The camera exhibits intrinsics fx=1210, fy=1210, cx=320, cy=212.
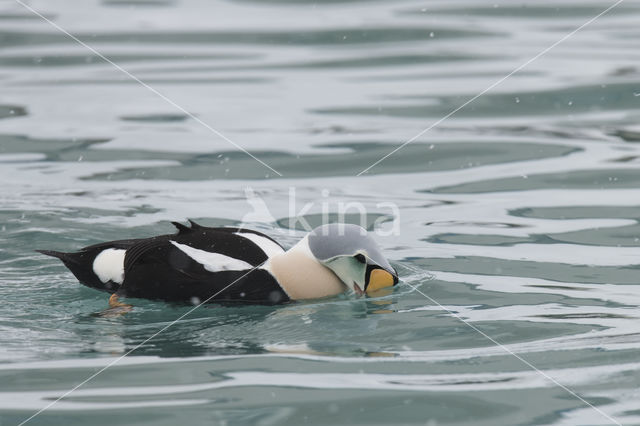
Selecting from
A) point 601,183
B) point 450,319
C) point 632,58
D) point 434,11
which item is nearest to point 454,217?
point 601,183

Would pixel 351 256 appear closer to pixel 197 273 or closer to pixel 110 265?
pixel 197 273

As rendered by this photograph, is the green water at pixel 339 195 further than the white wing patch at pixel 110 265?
No

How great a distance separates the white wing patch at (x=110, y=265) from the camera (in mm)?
5992

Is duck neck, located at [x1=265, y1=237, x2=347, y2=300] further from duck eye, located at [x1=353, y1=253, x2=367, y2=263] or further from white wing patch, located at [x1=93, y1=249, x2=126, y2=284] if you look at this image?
white wing patch, located at [x1=93, y1=249, x2=126, y2=284]

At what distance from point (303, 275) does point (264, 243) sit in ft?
0.85

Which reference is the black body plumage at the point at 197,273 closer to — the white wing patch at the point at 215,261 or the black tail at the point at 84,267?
the white wing patch at the point at 215,261

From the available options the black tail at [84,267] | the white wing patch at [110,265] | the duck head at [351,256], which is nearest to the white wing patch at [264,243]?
the duck head at [351,256]

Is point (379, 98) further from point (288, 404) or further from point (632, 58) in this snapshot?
point (288, 404)

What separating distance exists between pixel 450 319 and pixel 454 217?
7.22ft

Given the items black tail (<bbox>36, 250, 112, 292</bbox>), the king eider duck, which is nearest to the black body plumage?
the king eider duck

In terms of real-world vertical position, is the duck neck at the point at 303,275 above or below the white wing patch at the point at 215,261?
below

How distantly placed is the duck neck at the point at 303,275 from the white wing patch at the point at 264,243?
0.05 meters

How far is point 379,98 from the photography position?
11.3m

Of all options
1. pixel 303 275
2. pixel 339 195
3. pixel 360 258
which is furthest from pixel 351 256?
pixel 339 195
